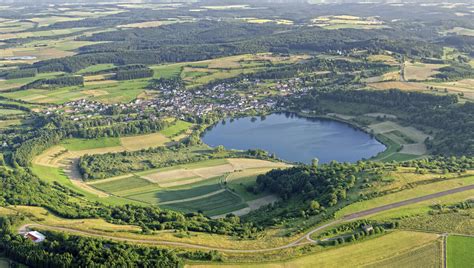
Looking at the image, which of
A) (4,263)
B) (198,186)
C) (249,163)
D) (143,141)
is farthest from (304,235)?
(143,141)

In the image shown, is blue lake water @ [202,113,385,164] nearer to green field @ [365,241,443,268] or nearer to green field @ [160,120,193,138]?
green field @ [160,120,193,138]

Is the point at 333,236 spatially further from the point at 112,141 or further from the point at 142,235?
the point at 112,141

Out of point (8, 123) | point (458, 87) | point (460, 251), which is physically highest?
point (460, 251)

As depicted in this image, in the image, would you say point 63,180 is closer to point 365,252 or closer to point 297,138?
point 297,138

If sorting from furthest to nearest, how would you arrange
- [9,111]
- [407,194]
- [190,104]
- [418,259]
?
[190,104] < [9,111] < [407,194] < [418,259]

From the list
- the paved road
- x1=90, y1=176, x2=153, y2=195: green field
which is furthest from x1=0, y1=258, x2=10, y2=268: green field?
x1=90, y1=176, x2=153, y2=195: green field

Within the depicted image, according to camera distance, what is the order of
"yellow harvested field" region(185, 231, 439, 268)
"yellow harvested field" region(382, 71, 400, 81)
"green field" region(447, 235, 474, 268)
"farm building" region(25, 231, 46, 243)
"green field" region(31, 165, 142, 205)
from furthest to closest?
"yellow harvested field" region(382, 71, 400, 81) → "green field" region(31, 165, 142, 205) → "farm building" region(25, 231, 46, 243) → "green field" region(447, 235, 474, 268) → "yellow harvested field" region(185, 231, 439, 268)

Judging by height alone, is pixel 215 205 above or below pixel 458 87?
below
